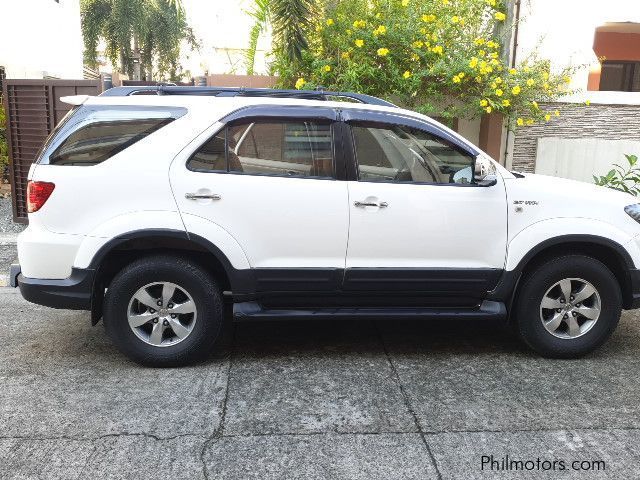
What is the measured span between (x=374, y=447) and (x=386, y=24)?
233 inches

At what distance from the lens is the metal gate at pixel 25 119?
857cm

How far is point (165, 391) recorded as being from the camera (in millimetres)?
4129

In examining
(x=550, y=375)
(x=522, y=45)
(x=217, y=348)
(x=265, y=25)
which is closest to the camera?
(x=550, y=375)

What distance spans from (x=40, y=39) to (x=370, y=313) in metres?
13.3

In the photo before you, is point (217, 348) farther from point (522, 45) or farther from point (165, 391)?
point (522, 45)

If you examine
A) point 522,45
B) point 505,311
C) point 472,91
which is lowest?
point 505,311

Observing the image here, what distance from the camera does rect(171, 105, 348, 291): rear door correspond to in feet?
14.3

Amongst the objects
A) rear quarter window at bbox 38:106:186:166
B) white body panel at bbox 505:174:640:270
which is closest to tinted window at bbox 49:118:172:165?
rear quarter window at bbox 38:106:186:166

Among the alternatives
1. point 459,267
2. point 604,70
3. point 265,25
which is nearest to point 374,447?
point 459,267

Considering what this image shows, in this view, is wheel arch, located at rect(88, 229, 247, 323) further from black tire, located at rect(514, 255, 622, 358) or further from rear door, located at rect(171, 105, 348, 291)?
black tire, located at rect(514, 255, 622, 358)

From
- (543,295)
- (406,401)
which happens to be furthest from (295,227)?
(543,295)

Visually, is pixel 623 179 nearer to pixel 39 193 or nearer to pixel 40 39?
pixel 39 193

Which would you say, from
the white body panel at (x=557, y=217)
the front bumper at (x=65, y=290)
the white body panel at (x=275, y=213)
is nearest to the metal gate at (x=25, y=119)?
the front bumper at (x=65, y=290)

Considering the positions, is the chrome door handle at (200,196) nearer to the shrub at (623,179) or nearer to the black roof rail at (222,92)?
the black roof rail at (222,92)
